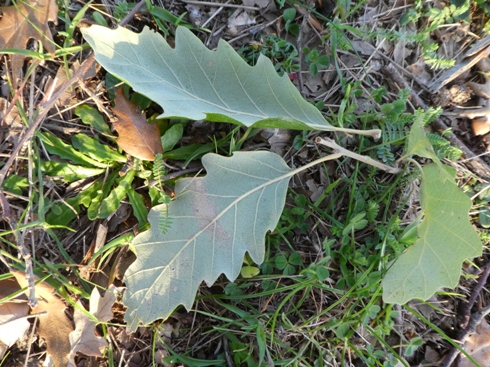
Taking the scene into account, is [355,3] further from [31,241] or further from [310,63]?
[31,241]

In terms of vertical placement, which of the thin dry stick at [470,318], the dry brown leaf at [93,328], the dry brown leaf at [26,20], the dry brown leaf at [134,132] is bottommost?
the thin dry stick at [470,318]

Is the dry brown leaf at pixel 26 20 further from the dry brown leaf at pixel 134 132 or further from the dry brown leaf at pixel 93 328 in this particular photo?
the dry brown leaf at pixel 93 328

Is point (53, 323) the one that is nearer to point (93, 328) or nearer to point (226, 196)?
point (93, 328)

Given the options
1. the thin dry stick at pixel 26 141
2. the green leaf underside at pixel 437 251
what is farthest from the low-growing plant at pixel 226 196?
the thin dry stick at pixel 26 141

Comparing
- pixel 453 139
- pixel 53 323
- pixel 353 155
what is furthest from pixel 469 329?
pixel 53 323

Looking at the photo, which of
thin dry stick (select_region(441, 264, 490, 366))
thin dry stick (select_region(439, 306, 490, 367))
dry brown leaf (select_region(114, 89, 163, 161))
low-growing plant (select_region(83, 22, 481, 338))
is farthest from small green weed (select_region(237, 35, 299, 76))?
thin dry stick (select_region(439, 306, 490, 367))

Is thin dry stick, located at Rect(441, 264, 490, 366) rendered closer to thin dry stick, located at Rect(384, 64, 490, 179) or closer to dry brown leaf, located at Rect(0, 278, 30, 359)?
thin dry stick, located at Rect(384, 64, 490, 179)
